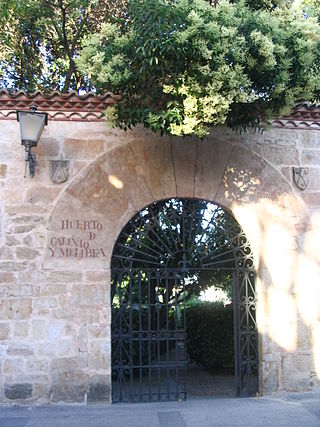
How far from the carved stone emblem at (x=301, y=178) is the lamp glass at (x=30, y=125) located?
3453 millimetres

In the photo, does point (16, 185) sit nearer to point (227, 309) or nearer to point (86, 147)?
point (86, 147)

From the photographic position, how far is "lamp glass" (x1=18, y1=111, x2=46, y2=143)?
5871mm

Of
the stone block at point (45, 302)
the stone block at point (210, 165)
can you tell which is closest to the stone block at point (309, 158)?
the stone block at point (210, 165)

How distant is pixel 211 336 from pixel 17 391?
4.23 metres

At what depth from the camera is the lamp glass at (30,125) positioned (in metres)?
5.87

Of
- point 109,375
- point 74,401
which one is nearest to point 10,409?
point 74,401

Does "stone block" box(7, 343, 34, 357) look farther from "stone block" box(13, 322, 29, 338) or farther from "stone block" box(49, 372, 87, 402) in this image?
"stone block" box(49, 372, 87, 402)

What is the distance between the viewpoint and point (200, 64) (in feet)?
18.0

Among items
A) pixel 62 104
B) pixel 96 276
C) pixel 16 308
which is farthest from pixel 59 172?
pixel 16 308

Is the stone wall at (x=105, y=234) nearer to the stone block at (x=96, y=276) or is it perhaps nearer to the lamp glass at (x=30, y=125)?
the stone block at (x=96, y=276)

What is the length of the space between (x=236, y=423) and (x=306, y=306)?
2.04 metres

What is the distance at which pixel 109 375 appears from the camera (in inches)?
241

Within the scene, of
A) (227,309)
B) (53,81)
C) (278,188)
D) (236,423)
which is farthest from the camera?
(53,81)

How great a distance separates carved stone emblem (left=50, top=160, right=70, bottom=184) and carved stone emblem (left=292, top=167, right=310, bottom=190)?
122 inches
